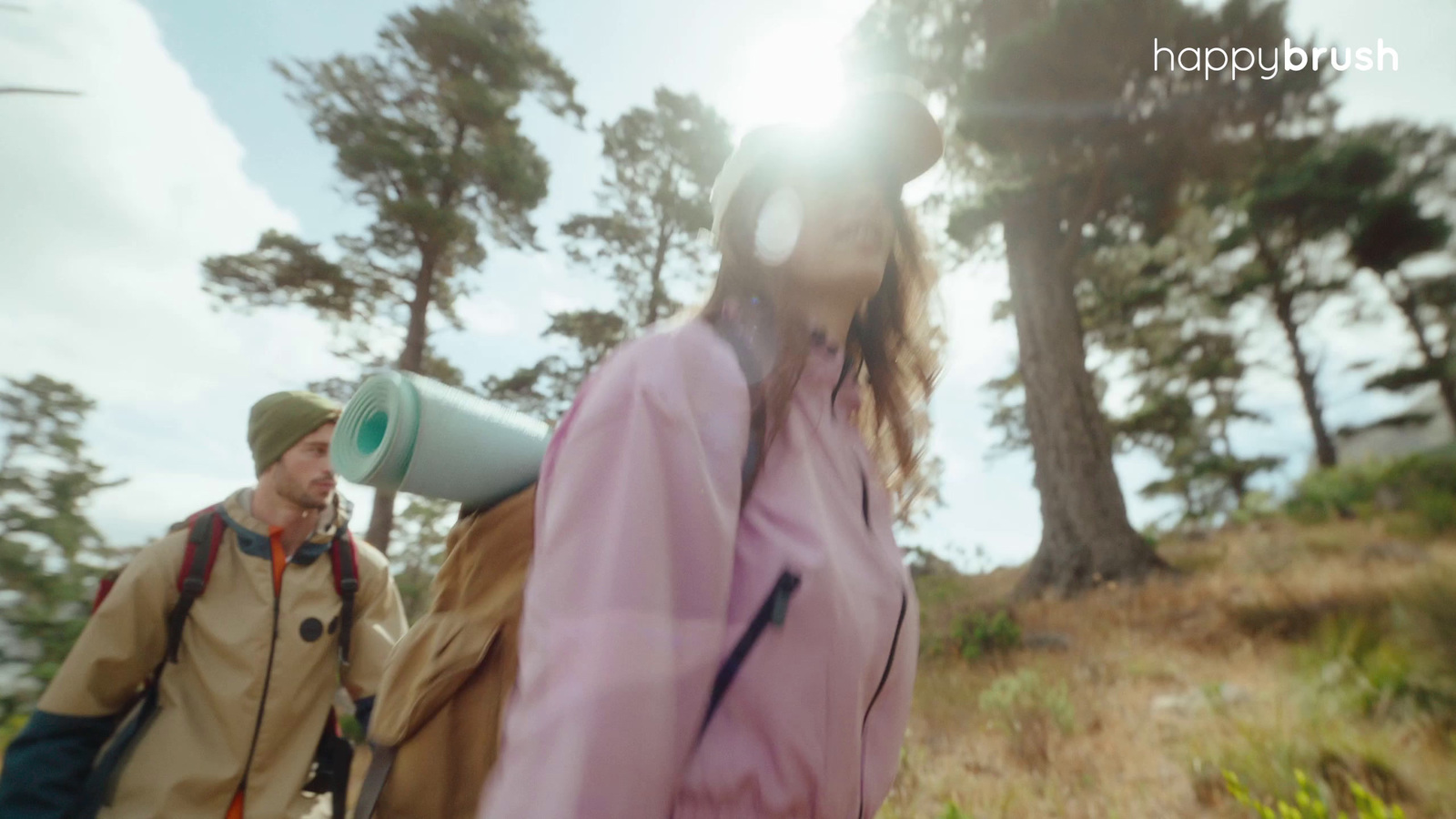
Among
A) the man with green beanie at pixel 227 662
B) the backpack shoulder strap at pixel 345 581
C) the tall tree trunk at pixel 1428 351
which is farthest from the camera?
the tall tree trunk at pixel 1428 351

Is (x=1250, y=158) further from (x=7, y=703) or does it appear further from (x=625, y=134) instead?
(x=7, y=703)

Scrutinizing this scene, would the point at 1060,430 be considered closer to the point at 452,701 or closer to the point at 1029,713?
the point at 1029,713

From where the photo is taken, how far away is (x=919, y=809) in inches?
142

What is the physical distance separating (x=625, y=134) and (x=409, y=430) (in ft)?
52.1

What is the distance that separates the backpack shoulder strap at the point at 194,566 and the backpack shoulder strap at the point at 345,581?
34cm

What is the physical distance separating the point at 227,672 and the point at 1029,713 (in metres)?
4.28

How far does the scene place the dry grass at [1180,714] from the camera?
3.16 m

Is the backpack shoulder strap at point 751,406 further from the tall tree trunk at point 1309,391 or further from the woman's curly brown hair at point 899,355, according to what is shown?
the tall tree trunk at point 1309,391

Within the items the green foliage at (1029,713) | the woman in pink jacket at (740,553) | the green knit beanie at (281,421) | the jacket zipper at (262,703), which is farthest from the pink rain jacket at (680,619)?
the green foliage at (1029,713)

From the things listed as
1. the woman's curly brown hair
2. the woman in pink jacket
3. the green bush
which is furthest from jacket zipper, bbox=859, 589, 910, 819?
the green bush

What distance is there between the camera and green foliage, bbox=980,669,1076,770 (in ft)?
13.3

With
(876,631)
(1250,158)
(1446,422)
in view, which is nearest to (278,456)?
(876,631)

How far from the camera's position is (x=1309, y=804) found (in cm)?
262

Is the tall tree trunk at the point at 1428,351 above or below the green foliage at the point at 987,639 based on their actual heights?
above
